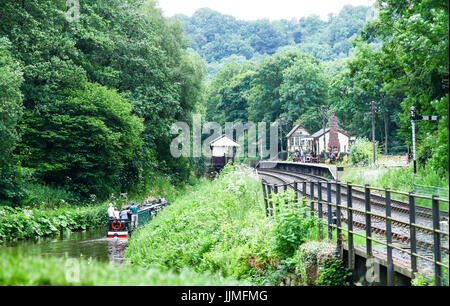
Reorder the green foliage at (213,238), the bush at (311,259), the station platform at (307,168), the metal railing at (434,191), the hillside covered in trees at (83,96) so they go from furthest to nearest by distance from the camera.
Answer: the station platform at (307,168)
the hillside covered in trees at (83,96)
the green foliage at (213,238)
the bush at (311,259)
the metal railing at (434,191)

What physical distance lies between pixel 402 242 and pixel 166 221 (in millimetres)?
10704

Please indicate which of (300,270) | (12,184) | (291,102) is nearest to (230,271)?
(300,270)

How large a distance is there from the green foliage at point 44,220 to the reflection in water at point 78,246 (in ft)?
1.96

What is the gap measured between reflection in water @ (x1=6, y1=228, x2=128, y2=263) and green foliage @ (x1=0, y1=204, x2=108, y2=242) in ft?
1.96

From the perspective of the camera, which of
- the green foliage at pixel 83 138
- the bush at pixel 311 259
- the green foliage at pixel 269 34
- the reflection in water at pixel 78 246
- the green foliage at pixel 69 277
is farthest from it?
the green foliage at pixel 269 34

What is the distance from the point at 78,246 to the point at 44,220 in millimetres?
4172

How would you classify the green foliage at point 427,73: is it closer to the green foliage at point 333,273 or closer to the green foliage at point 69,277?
the green foliage at point 333,273

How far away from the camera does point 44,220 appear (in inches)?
872

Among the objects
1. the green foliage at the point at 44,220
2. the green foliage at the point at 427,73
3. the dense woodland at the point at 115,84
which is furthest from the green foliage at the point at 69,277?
the green foliage at the point at 44,220

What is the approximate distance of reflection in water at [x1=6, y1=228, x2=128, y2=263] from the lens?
16312 mm

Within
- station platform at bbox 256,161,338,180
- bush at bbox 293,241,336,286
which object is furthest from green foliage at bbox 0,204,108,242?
station platform at bbox 256,161,338,180

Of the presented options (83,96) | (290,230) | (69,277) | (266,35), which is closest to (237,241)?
(290,230)

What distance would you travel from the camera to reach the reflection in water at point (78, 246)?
53.5 ft

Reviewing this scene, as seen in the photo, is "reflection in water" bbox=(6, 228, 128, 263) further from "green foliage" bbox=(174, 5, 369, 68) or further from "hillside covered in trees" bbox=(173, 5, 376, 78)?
"green foliage" bbox=(174, 5, 369, 68)
